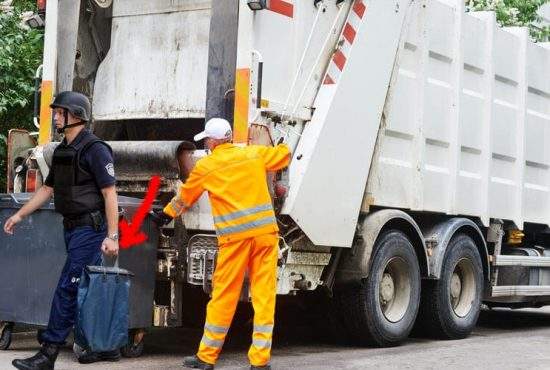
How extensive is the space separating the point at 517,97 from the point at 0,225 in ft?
15.5

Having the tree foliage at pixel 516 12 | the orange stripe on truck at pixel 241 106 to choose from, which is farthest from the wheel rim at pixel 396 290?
the tree foliage at pixel 516 12

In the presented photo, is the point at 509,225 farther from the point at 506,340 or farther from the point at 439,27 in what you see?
the point at 439,27

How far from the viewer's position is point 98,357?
6551mm

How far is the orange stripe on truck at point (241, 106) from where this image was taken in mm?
6711

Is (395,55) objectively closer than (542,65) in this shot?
Yes

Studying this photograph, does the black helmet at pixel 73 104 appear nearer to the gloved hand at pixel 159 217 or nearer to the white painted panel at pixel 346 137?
the gloved hand at pixel 159 217

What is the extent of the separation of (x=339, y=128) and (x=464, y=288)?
2.35 m

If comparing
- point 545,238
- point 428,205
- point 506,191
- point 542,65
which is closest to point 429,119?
point 428,205

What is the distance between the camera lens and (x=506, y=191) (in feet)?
30.8

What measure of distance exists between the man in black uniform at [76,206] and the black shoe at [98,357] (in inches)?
16.9

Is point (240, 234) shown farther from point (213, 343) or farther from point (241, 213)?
point (213, 343)

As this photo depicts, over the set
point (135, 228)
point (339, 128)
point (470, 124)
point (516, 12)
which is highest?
point (516, 12)

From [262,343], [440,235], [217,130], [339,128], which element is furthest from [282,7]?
[440,235]

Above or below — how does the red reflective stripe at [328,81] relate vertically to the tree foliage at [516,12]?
below
